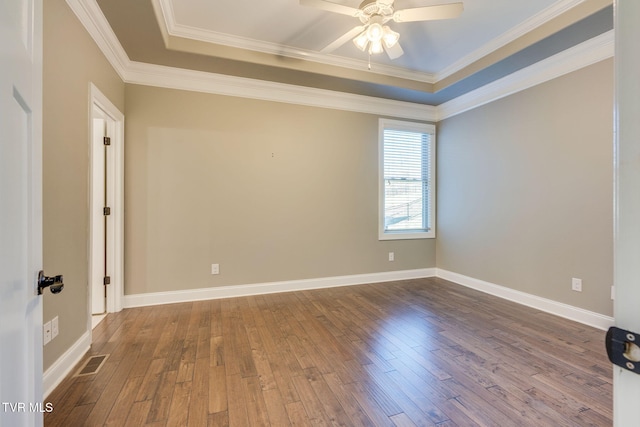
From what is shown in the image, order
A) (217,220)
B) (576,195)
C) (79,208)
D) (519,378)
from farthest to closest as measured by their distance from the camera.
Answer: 1. (217,220)
2. (576,195)
3. (79,208)
4. (519,378)

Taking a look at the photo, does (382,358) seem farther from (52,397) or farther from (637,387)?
(52,397)

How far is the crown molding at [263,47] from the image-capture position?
2614 millimetres

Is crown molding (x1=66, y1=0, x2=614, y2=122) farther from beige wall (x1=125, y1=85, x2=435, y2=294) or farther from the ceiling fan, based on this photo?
the ceiling fan

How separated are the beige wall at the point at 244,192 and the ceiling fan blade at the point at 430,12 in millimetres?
1871

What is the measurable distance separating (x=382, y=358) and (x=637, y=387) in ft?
6.33

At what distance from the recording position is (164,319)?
9.38 ft

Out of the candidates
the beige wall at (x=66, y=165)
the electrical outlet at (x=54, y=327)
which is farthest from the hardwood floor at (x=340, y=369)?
the beige wall at (x=66, y=165)

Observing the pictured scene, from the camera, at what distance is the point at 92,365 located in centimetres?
205

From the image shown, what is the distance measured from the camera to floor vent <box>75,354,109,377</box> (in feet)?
6.44

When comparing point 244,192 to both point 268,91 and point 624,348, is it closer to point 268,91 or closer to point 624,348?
point 268,91

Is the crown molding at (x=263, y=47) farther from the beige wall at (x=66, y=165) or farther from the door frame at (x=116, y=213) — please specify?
the door frame at (x=116, y=213)

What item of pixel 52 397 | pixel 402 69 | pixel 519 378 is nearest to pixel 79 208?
pixel 52 397

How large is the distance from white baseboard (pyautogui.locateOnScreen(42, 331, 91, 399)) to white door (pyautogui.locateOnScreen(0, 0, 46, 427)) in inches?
45.6

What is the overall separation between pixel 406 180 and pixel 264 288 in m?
2.68
